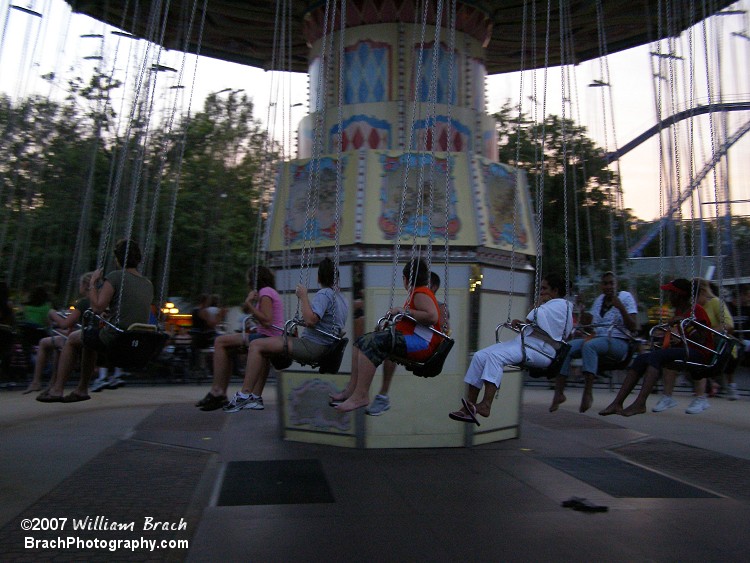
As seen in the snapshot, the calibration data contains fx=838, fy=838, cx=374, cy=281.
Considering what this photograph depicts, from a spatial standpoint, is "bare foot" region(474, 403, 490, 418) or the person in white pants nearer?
"bare foot" region(474, 403, 490, 418)

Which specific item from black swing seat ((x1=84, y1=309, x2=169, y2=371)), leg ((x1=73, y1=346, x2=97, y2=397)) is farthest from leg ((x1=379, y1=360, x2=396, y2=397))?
leg ((x1=73, y1=346, x2=97, y2=397))

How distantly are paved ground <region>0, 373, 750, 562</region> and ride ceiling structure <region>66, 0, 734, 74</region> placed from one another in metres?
6.05

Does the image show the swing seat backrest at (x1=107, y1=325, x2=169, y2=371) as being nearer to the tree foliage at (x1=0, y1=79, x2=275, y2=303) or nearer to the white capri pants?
the white capri pants

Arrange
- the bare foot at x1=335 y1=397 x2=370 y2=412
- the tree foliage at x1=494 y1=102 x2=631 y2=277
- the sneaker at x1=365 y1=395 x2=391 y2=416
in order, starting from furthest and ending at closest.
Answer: the tree foliage at x1=494 y1=102 x2=631 y2=277
the sneaker at x1=365 y1=395 x2=391 y2=416
the bare foot at x1=335 y1=397 x2=370 y2=412

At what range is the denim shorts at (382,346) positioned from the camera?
7156 millimetres

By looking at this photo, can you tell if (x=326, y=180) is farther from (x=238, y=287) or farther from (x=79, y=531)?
(x=238, y=287)

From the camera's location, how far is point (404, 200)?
9547mm

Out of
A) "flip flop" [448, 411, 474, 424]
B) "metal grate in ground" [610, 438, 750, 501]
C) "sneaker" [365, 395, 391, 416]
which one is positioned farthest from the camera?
"sneaker" [365, 395, 391, 416]

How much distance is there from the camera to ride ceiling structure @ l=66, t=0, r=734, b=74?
13016 mm

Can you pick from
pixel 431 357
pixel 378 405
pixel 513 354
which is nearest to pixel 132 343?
pixel 378 405

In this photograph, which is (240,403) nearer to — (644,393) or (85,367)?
(85,367)

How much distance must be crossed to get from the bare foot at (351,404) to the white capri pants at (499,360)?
1030 millimetres

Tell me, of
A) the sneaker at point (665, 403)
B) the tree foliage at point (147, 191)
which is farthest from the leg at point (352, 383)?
the tree foliage at point (147, 191)

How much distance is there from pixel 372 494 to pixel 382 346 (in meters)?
1.26
